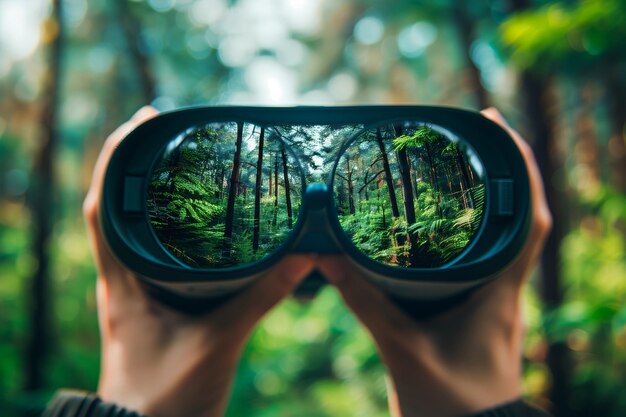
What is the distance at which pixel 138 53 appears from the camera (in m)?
3.50

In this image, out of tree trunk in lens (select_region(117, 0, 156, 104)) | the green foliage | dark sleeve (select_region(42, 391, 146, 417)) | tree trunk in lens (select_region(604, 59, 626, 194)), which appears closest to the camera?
dark sleeve (select_region(42, 391, 146, 417))

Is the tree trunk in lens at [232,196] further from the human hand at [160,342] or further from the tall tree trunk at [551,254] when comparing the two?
the tall tree trunk at [551,254]

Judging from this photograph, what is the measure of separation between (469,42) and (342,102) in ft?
4.70

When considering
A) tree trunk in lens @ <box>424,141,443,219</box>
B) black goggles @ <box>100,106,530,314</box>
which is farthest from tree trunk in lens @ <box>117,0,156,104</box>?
tree trunk in lens @ <box>424,141,443,219</box>

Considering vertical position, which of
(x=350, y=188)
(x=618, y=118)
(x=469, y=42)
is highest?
(x=469, y=42)

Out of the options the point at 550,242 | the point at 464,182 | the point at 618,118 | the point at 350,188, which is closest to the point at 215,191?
the point at 350,188

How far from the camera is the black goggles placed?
42 cm

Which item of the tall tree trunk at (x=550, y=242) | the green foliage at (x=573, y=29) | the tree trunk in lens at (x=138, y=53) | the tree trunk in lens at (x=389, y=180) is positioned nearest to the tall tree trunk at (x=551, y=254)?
the tall tree trunk at (x=550, y=242)

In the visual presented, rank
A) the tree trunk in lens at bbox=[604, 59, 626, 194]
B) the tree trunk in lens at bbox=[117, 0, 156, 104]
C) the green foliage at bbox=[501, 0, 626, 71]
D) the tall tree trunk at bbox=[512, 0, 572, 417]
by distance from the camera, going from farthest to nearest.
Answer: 1. the tree trunk in lens at bbox=[117, 0, 156, 104]
2. the tree trunk in lens at bbox=[604, 59, 626, 194]
3. the tall tree trunk at bbox=[512, 0, 572, 417]
4. the green foliage at bbox=[501, 0, 626, 71]

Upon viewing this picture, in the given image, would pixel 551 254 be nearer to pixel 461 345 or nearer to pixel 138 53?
pixel 461 345

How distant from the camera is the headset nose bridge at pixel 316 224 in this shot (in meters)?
0.44

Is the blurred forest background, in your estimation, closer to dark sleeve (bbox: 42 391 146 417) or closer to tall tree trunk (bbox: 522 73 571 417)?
tall tree trunk (bbox: 522 73 571 417)

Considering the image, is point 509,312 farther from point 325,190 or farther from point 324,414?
point 324,414

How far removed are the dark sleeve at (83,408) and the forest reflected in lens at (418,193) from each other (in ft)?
0.96
